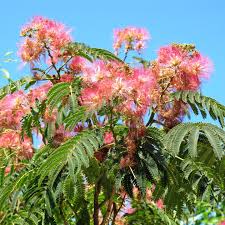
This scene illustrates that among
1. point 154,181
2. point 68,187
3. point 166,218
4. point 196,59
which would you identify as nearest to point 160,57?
point 196,59

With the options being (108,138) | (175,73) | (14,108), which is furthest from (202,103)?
(14,108)

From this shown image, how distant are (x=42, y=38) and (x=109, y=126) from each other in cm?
86

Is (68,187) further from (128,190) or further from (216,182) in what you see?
(216,182)

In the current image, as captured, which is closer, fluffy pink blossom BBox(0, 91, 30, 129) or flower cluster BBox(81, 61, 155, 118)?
flower cluster BBox(81, 61, 155, 118)

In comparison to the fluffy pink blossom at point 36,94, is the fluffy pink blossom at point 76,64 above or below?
above

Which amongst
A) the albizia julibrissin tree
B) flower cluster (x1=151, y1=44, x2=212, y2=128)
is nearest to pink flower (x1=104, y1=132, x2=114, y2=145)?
the albizia julibrissin tree

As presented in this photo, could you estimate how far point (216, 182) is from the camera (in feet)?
11.6

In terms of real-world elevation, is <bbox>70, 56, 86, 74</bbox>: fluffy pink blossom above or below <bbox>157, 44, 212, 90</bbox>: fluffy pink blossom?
above

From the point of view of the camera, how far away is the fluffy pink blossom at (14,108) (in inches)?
157

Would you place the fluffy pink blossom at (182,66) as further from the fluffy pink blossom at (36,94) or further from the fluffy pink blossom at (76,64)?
the fluffy pink blossom at (36,94)

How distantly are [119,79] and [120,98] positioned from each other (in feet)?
0.38

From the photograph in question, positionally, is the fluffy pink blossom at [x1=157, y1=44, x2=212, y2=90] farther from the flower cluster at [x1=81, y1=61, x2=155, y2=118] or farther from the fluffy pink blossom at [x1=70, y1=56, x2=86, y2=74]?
the fluffy pink blossom at [x1=70, y1=56, x2=86, y2=74]

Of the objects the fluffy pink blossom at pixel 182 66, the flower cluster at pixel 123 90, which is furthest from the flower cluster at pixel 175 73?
the flower cluster at pixel 123 90

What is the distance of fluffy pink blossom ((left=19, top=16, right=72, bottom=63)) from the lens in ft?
13.1
